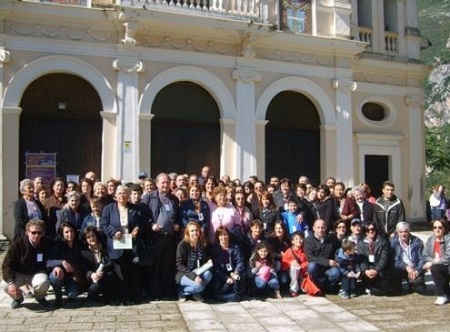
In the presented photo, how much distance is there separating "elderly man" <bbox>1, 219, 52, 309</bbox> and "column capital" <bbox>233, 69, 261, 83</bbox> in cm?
854

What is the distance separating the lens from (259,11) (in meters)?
15.2

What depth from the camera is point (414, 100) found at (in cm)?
1858

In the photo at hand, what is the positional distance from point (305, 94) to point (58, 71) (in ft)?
23.2

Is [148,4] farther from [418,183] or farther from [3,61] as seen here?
[418,183]

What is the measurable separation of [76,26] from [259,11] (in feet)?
16.2

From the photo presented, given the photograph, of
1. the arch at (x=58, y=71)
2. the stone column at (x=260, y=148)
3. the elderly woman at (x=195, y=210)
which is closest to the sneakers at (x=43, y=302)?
the elderly woman at (x=195, y=210)

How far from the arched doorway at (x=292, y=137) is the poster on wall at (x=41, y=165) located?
19.4 ft

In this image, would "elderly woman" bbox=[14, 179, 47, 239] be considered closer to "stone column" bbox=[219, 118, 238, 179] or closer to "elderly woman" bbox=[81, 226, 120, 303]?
"elderly woman" bbox=[81, 226, 120, 303]

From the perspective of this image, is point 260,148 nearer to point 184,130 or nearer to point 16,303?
point 184,130

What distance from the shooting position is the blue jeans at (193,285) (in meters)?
7.96

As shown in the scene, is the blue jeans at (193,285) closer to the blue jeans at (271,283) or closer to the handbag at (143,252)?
the handbag at (143,252)

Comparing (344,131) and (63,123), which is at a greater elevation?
(344,131)

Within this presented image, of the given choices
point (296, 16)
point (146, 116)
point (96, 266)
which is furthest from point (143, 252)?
point (296, 16)

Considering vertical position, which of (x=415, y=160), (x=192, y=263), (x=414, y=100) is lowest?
(x=192, y=263)
